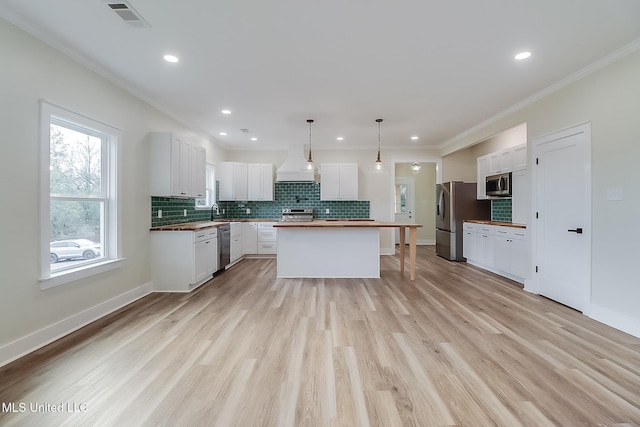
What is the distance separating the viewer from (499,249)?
4645 mm

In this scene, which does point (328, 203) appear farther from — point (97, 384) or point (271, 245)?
point (97, 384)

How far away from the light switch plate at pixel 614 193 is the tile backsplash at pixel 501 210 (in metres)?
2.40

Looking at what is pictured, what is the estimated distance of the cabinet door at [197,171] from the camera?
4.46m

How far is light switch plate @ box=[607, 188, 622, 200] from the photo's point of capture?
2.66 meters

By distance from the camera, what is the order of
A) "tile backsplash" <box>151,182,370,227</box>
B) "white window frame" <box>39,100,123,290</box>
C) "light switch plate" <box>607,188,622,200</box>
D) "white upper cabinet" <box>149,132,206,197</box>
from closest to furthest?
"white window frame" <box>39,100,123,290</box> < "light switch plate" <box>607,188,622,200</box> < "white upper cabinet" <box>149,132,206,197</box> < "tile backsplash" <box>151,182,370,227</box>

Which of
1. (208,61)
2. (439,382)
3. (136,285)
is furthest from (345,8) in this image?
(136,285)

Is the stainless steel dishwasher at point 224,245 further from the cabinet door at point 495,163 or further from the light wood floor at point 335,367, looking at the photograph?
the cabinet door at point 495,163

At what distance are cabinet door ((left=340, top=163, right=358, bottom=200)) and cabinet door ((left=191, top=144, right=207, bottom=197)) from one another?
3144mm

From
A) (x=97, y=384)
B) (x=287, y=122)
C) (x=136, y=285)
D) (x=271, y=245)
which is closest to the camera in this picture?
(x=97, y=384)

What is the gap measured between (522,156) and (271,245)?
17.1ft

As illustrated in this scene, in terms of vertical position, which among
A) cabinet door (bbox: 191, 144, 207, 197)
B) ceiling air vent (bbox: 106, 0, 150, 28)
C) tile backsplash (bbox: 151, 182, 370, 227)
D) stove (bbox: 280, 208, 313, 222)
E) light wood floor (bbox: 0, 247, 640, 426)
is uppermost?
ceiling air vent (bbox: 106, 0, 150, 28)

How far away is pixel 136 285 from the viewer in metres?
3.50

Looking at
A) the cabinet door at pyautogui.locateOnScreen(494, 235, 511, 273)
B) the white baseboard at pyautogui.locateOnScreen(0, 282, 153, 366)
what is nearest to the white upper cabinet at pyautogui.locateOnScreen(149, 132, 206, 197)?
the white baseboard at pyautogui.locateOnScreen(0, 282, 153, 366)

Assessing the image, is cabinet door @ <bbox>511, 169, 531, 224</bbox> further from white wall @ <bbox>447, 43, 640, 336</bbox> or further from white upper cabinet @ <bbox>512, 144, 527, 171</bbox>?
white wall @ <bbox>447, 43, 640, 336</bbox>
